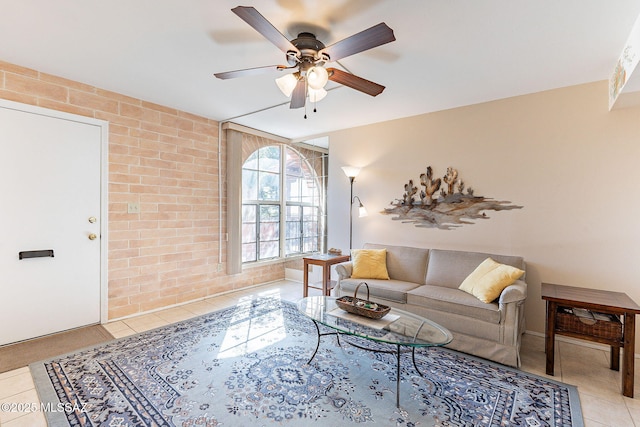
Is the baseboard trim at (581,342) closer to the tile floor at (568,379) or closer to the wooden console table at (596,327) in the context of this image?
the tile floor at (568,379)

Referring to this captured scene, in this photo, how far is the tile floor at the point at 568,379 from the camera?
178 cm

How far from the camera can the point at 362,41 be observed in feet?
5.51

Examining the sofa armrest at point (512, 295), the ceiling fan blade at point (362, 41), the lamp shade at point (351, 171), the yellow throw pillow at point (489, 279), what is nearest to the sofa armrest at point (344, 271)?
the yellow throw pillow at point (489, 279)

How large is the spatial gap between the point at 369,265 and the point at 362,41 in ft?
7.85

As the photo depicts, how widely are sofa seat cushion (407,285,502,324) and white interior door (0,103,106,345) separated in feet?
10.8

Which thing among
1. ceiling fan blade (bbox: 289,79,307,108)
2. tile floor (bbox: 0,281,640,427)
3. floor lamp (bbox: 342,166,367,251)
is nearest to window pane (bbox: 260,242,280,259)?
floor lamp (bbox: 342,166,367,251)

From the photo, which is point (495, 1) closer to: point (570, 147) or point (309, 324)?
point (570, 147)

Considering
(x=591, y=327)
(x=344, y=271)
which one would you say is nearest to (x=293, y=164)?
(x=344, y=271)

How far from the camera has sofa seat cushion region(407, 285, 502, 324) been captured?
8.09 ft

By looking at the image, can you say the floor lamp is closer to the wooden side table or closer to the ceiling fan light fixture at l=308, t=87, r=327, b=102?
the wooden side table

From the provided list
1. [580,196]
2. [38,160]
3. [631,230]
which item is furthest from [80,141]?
[631,230]

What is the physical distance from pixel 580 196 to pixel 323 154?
3.99m

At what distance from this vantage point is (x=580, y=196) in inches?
110

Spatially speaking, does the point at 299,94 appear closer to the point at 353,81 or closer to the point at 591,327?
the point at 353,81
